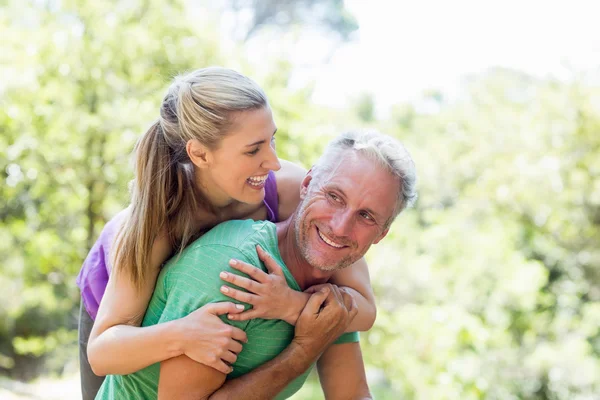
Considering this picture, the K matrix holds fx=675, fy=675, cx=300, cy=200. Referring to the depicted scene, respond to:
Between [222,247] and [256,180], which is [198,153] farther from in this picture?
[222,247]

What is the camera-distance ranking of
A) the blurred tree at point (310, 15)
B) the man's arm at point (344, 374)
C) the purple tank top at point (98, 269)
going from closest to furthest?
1. the man's arm at point (344, 374)
2. the purple tank top at point (98, 269)
3. the blurred tree at point (310, 15)

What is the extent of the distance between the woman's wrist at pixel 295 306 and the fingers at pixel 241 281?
0.15 meters

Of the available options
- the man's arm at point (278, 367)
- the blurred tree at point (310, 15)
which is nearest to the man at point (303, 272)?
the man's arm at point (278, 367)

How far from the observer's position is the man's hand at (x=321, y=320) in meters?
1.94

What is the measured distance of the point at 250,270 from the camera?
1.82 m

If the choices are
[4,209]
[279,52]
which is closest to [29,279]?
[4,209]

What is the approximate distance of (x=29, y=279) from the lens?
6.55 m

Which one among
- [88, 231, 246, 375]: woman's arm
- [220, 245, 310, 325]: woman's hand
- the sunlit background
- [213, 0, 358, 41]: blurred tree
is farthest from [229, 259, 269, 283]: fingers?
[213, 0, 358, 41]: blurred tree

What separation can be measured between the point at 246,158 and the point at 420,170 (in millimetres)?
8268

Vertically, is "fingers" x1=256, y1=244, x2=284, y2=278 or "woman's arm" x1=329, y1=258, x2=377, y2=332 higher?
"fingers" x1=256, y1=244, x2=284, y2=278

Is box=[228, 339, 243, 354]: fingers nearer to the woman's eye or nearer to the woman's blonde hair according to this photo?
the woman's blonde hair

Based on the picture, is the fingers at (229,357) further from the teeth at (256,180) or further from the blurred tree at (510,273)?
the blurred tree at (510,273)

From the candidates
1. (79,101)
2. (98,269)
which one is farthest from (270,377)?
(79,101)

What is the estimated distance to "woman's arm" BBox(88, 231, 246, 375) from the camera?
172cm
